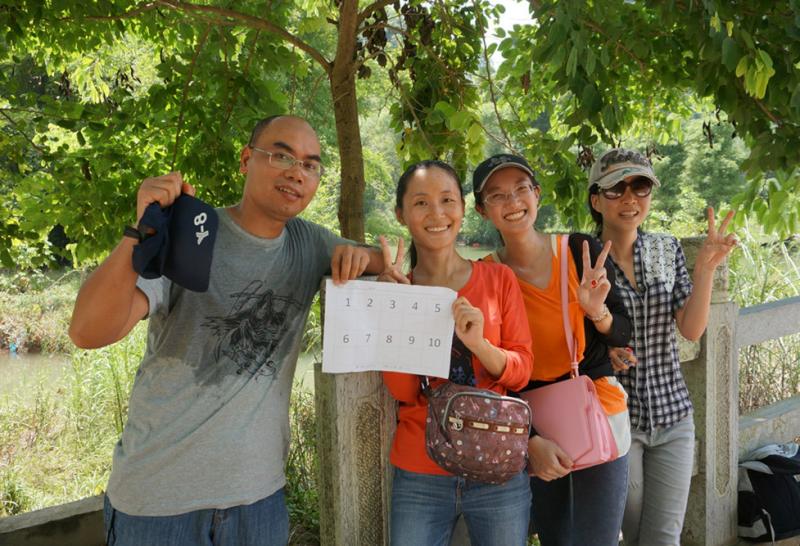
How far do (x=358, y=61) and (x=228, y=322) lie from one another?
2319mm

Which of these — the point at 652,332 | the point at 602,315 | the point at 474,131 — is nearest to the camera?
the point at 602,315

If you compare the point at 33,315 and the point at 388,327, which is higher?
the point at 388,327

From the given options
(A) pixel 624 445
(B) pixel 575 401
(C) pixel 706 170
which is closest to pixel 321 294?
(B) pixel 575 401

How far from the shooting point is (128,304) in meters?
1.71

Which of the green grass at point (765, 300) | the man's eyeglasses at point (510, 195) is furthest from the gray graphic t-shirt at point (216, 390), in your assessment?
the green grass at point (765, 300)

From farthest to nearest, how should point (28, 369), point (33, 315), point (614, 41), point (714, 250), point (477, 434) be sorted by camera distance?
point (33, 315)
point (28, 369)
point (614, 41)
point (714, 250)
point (477, 434)

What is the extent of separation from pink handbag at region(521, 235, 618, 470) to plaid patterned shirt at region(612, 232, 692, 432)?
45 cm

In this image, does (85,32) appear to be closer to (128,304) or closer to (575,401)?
(128,304)

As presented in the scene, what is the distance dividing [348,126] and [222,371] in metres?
2.26

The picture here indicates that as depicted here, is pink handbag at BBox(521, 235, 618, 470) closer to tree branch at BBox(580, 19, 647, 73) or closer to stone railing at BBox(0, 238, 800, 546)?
stone railing at BBox(0, 238, 800, 546)

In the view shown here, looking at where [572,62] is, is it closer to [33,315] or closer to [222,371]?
[222,371]

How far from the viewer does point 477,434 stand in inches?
70.7

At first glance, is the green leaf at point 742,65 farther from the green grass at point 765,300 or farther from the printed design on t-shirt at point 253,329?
the green grass at point 765,300

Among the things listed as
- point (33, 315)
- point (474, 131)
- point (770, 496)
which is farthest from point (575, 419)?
point (33, 315)
